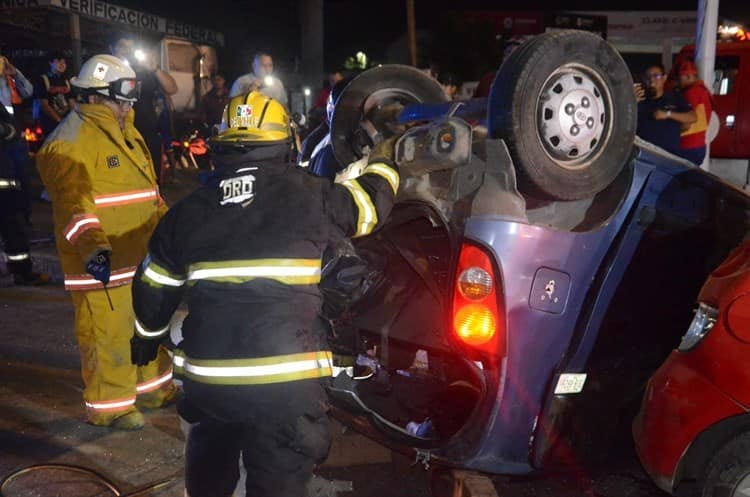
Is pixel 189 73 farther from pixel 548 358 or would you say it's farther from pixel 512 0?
pixel 512 0

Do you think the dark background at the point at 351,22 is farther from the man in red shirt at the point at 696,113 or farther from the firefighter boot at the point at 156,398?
the firefighter boot at the point at 156,398

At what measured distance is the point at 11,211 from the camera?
21.7 ft

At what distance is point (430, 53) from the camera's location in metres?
34.2

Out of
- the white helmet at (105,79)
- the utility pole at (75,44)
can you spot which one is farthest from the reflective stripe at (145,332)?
the utility pole at (75,44)

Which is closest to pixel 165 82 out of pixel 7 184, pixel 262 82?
pixel 262 82

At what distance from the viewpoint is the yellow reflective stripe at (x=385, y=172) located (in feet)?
8.70

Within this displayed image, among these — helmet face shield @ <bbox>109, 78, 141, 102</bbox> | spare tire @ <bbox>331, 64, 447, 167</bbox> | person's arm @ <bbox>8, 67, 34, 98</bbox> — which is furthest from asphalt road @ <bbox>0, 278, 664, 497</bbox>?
person's arm @ <bbox>8, 67, 34, 98</bbox>

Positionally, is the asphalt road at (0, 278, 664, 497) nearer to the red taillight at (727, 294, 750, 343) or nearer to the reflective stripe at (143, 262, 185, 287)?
the red taillight at (727, 294, 750, 343)

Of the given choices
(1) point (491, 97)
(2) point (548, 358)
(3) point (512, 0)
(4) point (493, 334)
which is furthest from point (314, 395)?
(3) point (512, 0)

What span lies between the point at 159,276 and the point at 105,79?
6.08 feet

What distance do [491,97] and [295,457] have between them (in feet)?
5.08

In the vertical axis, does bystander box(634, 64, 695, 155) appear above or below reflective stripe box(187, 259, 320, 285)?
above

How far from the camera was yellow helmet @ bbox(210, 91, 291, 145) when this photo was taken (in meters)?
2.46

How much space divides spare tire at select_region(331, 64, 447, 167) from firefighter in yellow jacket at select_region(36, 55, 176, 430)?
1117mm
